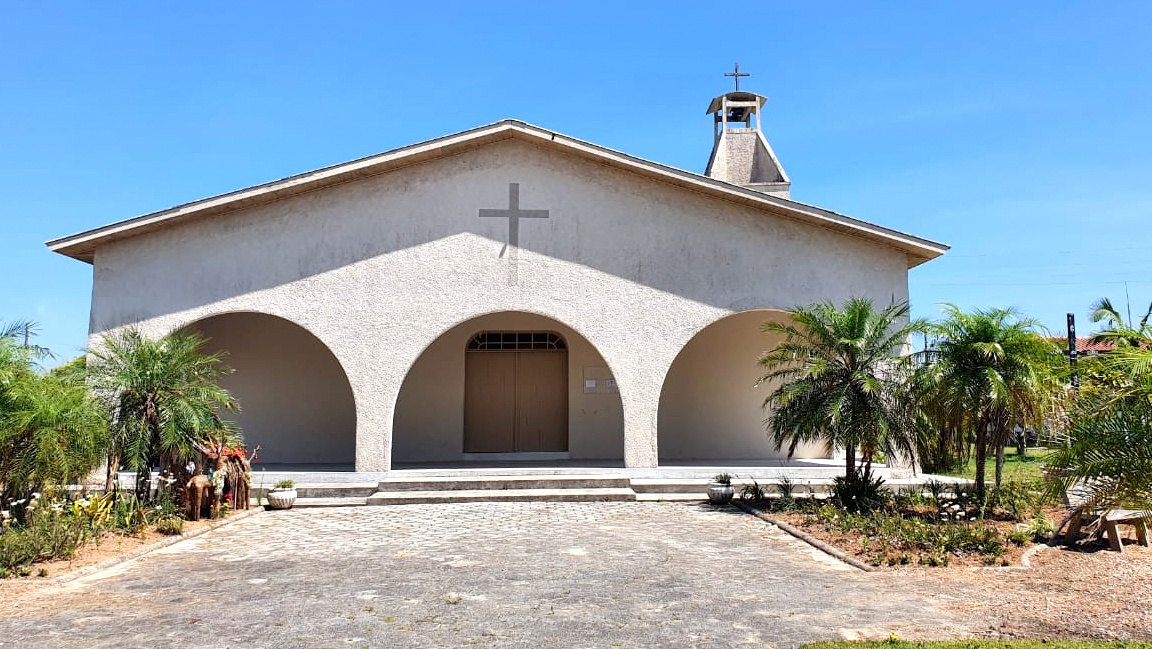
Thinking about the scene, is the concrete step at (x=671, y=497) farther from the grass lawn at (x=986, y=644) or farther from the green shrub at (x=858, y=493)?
the grass lawn at (x=986, y=644)

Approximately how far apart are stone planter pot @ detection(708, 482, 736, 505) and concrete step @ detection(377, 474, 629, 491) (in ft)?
4.60

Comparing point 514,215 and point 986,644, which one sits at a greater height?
point 514,215

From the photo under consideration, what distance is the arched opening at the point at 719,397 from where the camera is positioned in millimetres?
16250

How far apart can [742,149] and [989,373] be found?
705 inches

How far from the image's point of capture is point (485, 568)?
767 cm

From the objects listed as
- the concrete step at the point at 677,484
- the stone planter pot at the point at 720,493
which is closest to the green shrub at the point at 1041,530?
the concrete step at the point at 677,484

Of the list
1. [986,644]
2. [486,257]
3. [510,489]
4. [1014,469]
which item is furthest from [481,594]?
[1014,469]

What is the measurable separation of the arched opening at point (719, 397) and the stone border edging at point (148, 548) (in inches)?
318

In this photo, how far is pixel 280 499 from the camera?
11617 millimetres

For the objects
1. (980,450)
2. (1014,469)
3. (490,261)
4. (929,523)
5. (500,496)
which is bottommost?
(929,523)

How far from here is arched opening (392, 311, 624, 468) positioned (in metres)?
15.8

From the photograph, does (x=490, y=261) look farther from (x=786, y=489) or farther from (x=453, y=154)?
(x=786, y=489)

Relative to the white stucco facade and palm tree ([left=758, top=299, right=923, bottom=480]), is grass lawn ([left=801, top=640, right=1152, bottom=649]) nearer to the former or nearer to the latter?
palm tree ([left=758, top=299, right=923, bottom=480])

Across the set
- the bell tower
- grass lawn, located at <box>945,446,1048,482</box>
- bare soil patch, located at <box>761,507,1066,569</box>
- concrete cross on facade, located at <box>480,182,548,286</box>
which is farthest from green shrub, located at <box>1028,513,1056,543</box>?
the bell tower
